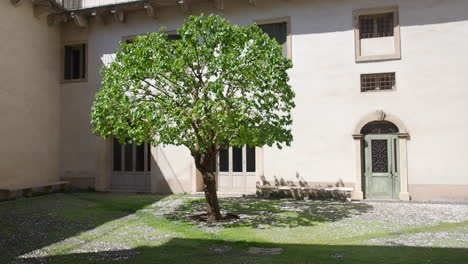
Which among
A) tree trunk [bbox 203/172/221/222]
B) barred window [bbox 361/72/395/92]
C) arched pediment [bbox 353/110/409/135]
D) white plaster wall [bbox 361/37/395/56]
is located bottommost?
tree trunk [bbox 203/172/221/222]

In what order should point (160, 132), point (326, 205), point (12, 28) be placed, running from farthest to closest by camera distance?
1. point (12, 28)
2. point (326, 205)
3. point (160, 132)

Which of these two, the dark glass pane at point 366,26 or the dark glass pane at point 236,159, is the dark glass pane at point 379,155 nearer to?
the dark glass pane at point 366,26

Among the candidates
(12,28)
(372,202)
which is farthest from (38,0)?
(372,202)

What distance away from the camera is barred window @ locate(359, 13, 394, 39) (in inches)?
490

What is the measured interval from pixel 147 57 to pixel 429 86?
8764 mm

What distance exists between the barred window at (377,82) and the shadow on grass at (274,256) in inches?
279

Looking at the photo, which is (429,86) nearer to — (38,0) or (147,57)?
(147,57)

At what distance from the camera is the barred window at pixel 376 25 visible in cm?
1244

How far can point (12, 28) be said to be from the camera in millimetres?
13141

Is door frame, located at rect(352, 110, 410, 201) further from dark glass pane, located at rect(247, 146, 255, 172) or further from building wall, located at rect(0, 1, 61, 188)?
building wall, located at rect(0, 1, 61, 188)

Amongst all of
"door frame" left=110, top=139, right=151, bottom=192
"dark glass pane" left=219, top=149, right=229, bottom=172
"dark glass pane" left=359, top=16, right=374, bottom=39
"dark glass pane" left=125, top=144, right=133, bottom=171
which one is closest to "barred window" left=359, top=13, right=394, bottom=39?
"dark glass pane" left=359, top=16, right=374, bottom=39

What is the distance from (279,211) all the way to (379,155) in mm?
4306

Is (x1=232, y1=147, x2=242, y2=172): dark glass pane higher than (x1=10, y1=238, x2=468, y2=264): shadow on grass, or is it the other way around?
(x1=232, y1=147, x2=242, y2=172): dark glass pane

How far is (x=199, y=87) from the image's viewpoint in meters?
8.24
